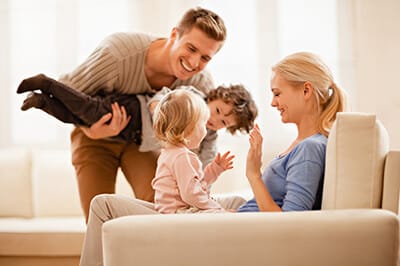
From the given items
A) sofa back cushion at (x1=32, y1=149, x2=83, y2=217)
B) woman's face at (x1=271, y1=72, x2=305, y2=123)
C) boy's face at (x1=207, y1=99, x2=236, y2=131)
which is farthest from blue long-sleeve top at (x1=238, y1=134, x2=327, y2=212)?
sofa back cushion at (x1=32, y1=149, x2=83, y2=217)

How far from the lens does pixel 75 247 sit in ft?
11.8

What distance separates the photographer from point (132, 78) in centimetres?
309

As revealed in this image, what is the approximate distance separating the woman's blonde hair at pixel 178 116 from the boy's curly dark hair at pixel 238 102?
2.31 feet

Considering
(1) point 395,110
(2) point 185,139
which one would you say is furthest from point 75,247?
(1) point 395,110

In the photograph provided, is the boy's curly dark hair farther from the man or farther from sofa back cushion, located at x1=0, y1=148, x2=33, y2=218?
sofa back cushion, located at x1=0, y1=148, x2=33, y2=218

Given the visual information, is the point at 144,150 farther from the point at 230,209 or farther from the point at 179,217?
the point at 179,217

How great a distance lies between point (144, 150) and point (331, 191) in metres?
1.24

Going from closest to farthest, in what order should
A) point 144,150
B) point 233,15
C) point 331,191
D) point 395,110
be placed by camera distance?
point 331,191, point 144,150, point 395,110, point 233,15

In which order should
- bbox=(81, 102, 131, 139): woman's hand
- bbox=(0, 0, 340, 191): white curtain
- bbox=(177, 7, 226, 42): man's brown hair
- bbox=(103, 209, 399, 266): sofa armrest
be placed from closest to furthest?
bbox=(103, 209, 399, 266): sofa armrest
bbox=(177, 7, 226, 42): man's brown hair
bbox=(81, 102, 131, 139): woman's hand
bbox=(0, 0, 340, 191): white curtain

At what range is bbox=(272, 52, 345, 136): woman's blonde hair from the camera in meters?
2.22

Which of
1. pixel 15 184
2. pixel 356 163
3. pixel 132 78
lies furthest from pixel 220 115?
pixel 15 184

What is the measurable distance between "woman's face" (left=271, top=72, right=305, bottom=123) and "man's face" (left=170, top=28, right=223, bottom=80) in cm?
69

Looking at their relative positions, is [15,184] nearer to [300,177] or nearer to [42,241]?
[42,241]

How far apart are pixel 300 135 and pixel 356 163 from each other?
34cm
